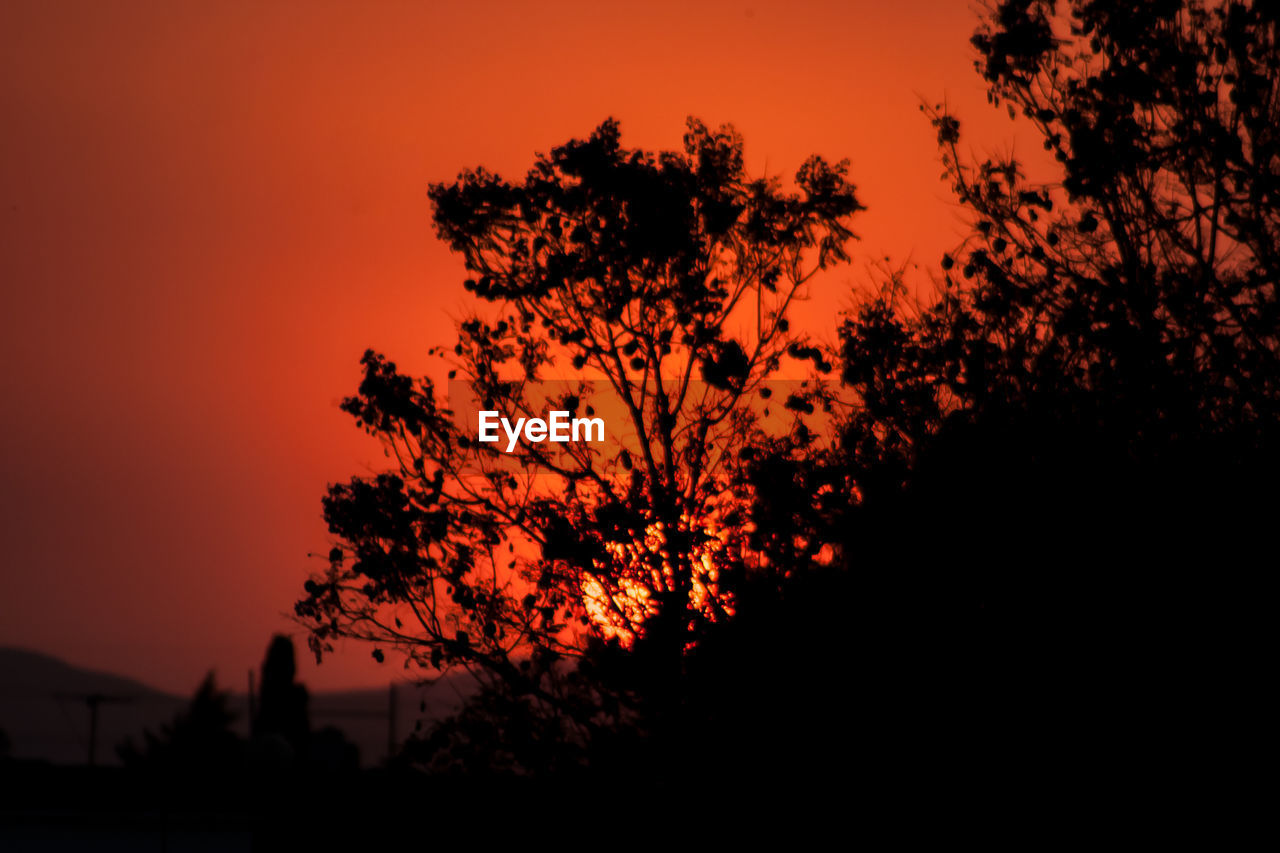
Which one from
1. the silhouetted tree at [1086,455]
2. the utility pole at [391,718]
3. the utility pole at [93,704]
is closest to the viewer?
the silhouetted tree at [1086,455]

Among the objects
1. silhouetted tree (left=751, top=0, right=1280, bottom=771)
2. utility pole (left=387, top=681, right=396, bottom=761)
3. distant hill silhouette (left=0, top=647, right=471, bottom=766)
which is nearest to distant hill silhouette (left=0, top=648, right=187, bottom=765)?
distant hill silhouette (left=0, top=647, right=471, bottom=766)

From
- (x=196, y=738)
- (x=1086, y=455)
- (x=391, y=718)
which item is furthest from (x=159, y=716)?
(x=1086, y=455)

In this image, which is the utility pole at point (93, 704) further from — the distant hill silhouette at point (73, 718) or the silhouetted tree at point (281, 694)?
the silhouetted tree at point (281, 694)

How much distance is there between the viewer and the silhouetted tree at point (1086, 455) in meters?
10.4

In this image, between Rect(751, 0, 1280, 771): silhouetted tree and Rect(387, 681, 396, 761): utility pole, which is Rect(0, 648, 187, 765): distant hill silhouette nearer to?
Rect(387, 681, 396, 761): utility pole

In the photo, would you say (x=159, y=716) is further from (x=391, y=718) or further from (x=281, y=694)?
(x=391, y=718)

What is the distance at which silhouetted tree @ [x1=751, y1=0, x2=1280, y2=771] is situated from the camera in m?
10.4

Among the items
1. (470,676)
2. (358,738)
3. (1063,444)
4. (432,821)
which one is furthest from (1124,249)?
(358,738)

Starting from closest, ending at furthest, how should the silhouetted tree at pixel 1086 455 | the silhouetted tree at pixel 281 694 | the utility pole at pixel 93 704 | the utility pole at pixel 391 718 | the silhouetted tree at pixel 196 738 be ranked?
A: the silhouetted tree at pixel 1086 455, the utility pole at pixel 391 718, the utility pole at pixel 93 704, the silhouetted tree at pixel 281 694, the silhouetted tree at pixel 196 738

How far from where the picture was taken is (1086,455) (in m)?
11.0

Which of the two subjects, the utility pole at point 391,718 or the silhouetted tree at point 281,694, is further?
the silhouetted tree at point 281,694

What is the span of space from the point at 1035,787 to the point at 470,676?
7.22 m

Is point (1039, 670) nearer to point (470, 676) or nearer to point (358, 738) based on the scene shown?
point (470, 676)

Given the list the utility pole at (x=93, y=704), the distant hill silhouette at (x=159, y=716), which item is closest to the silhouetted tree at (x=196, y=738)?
the distant hill silhouette at (x=159, y=716)
